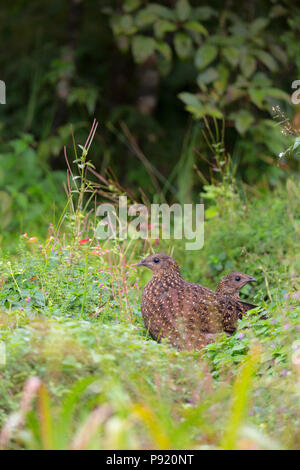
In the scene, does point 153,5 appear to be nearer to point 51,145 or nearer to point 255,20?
point 255,20

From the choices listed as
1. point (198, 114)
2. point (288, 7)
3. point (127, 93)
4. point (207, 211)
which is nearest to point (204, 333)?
point (207, 211)

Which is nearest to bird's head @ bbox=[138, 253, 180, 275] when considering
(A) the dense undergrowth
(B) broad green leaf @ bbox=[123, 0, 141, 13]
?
(A) the dense undergrowth

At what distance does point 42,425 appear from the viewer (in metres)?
2.91

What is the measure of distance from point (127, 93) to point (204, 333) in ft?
19.1

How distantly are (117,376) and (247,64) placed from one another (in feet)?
16.3

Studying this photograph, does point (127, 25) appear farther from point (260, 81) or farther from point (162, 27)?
point (260, 81)

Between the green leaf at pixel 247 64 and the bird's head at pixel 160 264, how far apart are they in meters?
3.05

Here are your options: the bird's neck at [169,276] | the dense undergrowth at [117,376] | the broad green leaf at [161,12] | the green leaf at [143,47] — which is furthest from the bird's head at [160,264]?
the broad green leaf at [161,12]

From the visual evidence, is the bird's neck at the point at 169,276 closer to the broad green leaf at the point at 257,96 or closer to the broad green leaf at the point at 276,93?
the broad green leaf at the point at 257,96

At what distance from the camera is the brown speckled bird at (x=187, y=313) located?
4.59m

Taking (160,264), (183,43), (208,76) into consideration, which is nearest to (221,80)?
(208,76)
